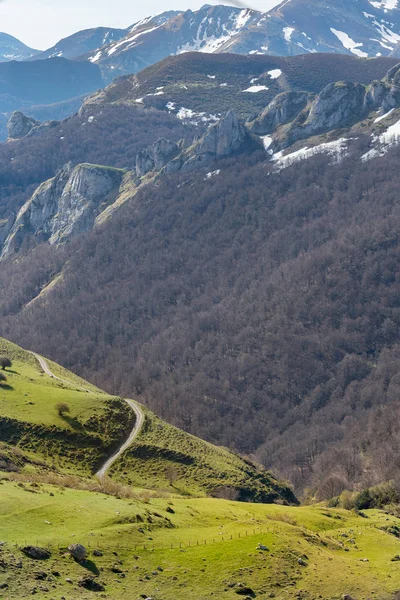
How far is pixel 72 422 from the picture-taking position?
102 m

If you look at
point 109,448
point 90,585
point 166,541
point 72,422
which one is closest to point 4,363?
point 72,422

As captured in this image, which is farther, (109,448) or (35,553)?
(109,448)

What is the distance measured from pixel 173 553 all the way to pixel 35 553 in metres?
10.2

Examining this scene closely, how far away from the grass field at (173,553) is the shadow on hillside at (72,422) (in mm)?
39895

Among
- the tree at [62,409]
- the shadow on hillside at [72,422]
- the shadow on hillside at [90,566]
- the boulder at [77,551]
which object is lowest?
the shadow on hillside at [72,422]

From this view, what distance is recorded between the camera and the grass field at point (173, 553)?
40.9 m

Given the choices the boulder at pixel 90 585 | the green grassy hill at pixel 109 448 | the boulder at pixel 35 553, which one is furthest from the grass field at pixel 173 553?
the green grassy hill at pixel 109 448

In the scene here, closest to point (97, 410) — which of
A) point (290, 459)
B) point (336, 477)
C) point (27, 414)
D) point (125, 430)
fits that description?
point (125, 430)

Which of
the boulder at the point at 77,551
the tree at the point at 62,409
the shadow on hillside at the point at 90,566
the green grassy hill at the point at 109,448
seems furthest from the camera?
the tree at the point at 62,409

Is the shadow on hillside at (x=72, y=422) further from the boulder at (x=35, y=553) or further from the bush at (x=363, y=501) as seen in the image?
the boulder at (x=35, y=553)

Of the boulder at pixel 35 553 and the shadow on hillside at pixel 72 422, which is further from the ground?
the boulder at pixel 35 553

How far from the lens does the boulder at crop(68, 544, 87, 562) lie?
4228 cm

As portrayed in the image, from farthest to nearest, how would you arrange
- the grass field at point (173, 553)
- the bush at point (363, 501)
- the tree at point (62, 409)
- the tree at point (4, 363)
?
the tree at point (4, 363) → the tree at point (62, 409) → the bush at point (363, 501) → the grass field at point (173, 553)

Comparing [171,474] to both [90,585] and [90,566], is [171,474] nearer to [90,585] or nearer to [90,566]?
[90,566]
